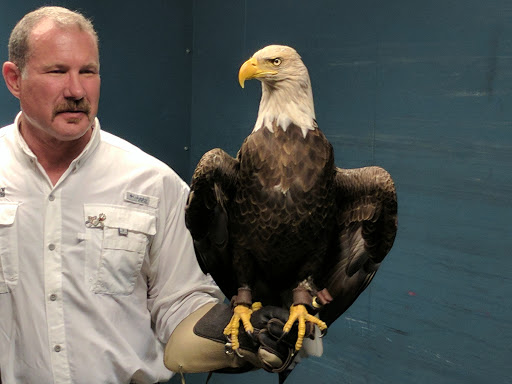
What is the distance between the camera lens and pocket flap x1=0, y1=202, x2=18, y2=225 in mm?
1837

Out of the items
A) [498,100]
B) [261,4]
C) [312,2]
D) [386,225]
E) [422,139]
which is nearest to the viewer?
[386,225]

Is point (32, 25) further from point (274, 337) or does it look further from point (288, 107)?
point (274, 337)

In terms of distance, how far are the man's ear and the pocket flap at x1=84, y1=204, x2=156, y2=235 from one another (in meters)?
0.38

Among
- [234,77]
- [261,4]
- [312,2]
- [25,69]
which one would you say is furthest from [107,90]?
[25,69]

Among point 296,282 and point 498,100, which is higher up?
point 498,100

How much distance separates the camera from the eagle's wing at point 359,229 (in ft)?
5.10

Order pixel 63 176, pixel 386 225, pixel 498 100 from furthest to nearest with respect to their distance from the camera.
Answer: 1. pixel 498 100
2. pixel 63 176
3. pixel 386 225

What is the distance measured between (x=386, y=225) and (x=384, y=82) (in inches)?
37.7

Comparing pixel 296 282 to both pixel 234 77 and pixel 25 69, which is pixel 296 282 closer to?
pixel 25 69

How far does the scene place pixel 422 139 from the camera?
233 cm

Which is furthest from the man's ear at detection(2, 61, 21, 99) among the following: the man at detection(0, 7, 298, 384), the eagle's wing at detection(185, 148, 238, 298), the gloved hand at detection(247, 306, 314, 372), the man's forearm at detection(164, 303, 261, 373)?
the gloved hand at detection(247, 306, 314, 372)

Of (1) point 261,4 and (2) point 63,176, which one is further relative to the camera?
(1) point 261,4

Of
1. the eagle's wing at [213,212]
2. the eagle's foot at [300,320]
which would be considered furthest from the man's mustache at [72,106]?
the eagle's foot at [300,320]

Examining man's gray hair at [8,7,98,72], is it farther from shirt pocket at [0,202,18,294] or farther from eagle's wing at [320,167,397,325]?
eagle's wing at [320,167,397,325]
